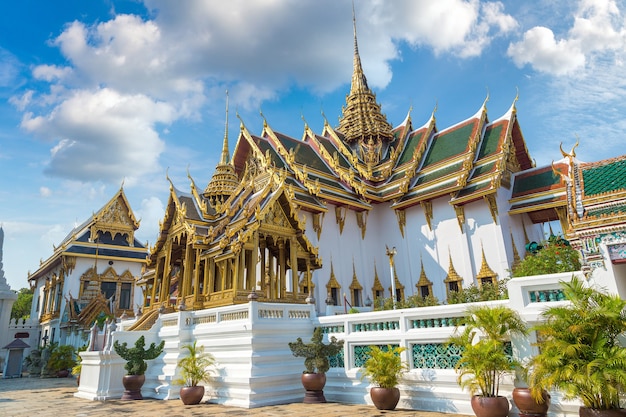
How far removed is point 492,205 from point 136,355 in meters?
14.0

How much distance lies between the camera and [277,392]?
7.38 metres

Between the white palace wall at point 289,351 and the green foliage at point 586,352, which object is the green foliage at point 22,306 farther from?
the green foliage at point 586,352

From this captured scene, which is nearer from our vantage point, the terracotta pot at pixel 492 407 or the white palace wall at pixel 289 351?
the terracotta pot at pixel 492 407

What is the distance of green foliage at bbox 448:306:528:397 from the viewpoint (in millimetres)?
5242

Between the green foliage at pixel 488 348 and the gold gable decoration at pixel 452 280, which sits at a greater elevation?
the gold gable decoration at pixel 452 280

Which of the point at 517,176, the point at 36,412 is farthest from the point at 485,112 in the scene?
the point at 36,412

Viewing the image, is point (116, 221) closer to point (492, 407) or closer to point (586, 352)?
point (492, 407)

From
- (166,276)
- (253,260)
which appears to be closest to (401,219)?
(253,260)

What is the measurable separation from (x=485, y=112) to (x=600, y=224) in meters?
16.7

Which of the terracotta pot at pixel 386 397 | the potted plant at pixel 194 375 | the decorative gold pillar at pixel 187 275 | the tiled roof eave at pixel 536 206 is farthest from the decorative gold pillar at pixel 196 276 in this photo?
the tiled roof eave at pixel 536 206

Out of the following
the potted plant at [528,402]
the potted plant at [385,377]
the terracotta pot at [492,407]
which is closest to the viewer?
the potted plant at [528,402]

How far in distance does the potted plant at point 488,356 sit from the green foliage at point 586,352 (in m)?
0.50

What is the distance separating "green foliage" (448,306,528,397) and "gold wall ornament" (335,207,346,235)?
44.1 ft

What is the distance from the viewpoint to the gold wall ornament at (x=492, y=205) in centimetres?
1705
